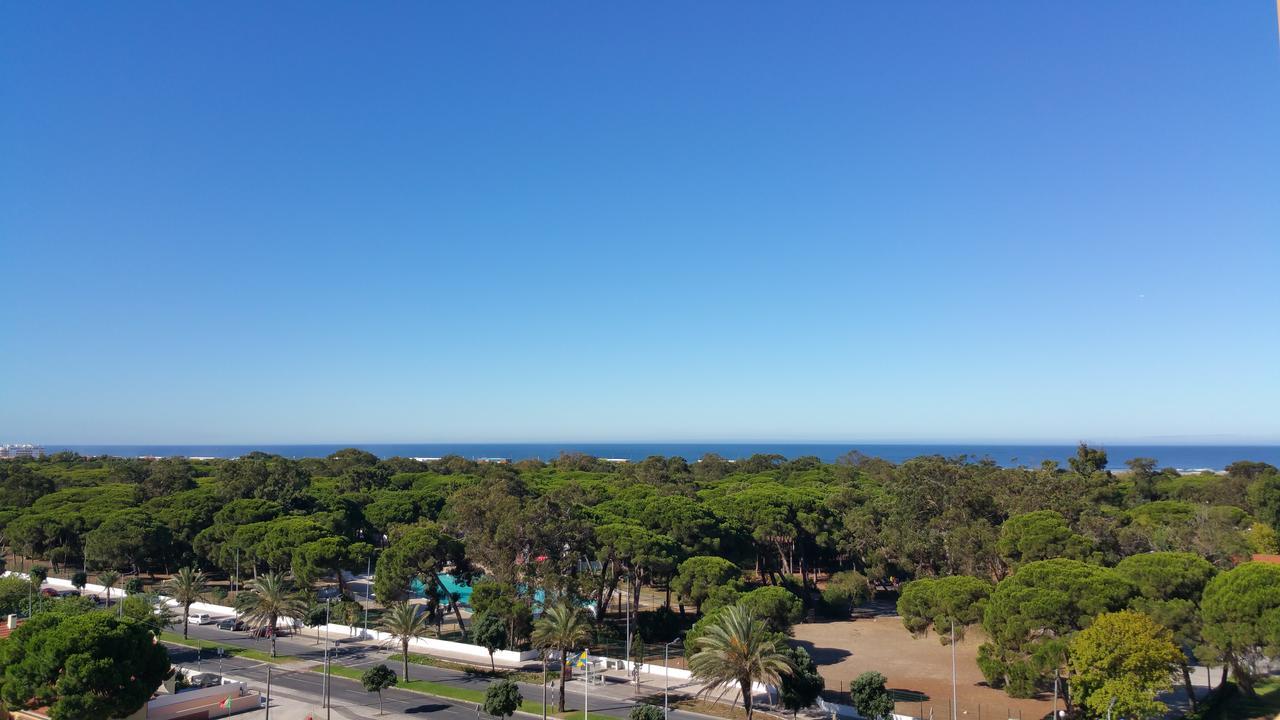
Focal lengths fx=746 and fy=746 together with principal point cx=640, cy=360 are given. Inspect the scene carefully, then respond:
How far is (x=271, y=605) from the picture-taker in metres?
50.3

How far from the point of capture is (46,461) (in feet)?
565

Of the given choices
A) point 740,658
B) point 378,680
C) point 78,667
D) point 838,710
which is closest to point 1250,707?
point 838,710

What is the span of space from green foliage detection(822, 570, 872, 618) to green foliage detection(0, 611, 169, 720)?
48845 mm

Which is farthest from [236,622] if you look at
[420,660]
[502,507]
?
[502,507]

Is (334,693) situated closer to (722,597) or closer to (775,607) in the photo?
(722,597)

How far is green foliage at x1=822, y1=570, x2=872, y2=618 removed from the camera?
63500 mm

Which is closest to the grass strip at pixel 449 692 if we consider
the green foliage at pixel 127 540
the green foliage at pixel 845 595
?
the green foliage at pixel 845 595

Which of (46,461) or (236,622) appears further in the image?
(46,461)

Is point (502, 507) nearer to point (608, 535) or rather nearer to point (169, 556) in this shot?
point (608, 535)

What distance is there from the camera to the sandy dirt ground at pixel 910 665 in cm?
3884

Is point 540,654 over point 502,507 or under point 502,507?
under

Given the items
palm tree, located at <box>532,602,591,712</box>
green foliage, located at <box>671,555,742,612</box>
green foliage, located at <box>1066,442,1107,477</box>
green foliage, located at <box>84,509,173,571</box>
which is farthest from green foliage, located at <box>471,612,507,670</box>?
green foliage, located at <box>1066,442,1107,477</box>

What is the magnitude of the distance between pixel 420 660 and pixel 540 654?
8029mm

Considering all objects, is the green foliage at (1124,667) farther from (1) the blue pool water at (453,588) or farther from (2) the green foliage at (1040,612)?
(1) the blue pool water at (453,588)
